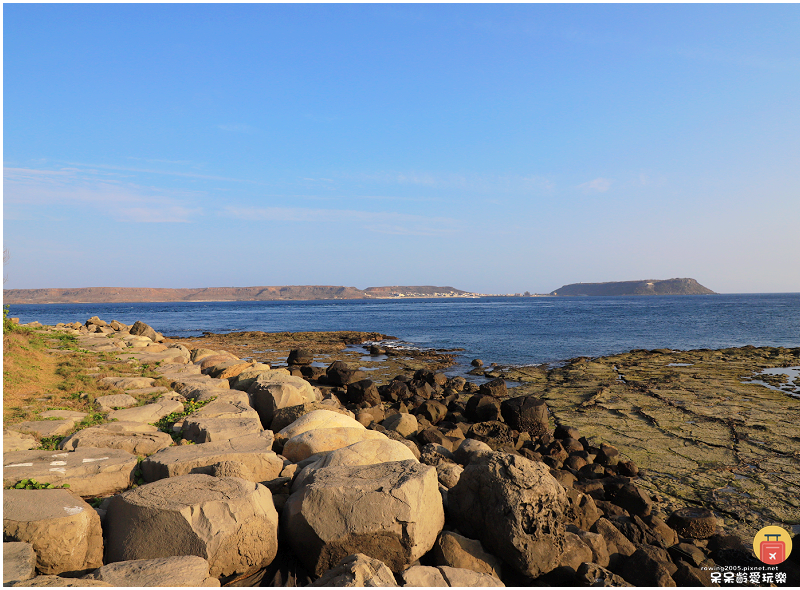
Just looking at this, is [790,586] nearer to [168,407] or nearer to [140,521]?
[140,521]

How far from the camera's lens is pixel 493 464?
5633 millimetres

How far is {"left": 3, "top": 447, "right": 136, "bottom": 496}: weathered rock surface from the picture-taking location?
19.1ft

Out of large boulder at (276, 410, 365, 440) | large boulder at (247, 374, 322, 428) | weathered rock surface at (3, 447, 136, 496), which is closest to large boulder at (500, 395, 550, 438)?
large boulder at (276, 410, 365, 440)

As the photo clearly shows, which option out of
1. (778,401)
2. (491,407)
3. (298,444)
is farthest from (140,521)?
(778,401)

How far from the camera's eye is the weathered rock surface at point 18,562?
386 centimetres

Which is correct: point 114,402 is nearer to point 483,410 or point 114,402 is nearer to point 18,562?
point 18,562

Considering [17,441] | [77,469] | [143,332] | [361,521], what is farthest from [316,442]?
[143,332]

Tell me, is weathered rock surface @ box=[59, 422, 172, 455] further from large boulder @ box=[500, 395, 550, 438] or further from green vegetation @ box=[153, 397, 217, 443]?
large boulder @ box=[500, 395, 550, 438]

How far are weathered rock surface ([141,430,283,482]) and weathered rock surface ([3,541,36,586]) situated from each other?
1960 millimetres

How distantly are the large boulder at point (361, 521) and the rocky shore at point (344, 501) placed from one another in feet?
0.06

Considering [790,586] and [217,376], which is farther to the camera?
[217,376]

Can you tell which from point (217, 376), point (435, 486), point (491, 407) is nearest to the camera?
point (435, 486)

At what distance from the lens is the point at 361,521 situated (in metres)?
4.93

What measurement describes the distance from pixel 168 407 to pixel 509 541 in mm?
7608
